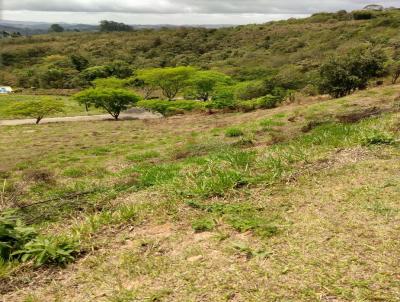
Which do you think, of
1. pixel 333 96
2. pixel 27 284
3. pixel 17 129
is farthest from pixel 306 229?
pixel 17 129

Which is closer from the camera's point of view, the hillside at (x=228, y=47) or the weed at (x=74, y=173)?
the weed at (x=74, y=173)

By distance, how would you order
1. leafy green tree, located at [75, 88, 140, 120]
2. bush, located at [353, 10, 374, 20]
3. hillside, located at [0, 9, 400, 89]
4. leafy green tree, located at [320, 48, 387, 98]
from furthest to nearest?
bush, located at [353, 10, 374, 20], hillside, located at [0, 9, 400, 89], leafy green tree, located at [75, 88, 140, 120], leafy green tree, located at [320, 48, 387, 98]

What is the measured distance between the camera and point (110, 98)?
1500 inches

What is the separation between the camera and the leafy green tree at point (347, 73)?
26.3 m

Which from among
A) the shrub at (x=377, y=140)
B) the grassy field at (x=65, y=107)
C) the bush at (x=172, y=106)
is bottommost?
the grassy field at (x=65, y=107)

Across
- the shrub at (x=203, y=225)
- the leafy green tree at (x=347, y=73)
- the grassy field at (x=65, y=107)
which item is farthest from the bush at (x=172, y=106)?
the shrub at (x=203, y=225)

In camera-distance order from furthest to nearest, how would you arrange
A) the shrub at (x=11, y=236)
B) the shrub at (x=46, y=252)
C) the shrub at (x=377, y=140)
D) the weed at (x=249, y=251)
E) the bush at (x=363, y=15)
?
the bush at (x=363, y=15) → the shrub at (x=377, y=140) → the shrub at (x=11, y=236) → the shrub at (x=46, y=252) → the weed at (x=249, y=251)

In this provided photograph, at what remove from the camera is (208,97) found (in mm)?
48062

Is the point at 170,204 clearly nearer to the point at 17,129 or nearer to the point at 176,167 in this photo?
the point at 176,167

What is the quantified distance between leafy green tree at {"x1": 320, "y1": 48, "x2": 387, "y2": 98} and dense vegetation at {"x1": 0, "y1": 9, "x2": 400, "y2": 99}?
11728 mm

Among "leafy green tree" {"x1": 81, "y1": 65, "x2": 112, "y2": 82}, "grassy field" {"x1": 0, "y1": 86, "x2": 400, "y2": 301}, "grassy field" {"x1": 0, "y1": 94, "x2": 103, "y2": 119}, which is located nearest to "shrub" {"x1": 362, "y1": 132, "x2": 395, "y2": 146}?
"grassy field" {"x1": 0, "y1": 86, "x2": 400, "y2": 301}

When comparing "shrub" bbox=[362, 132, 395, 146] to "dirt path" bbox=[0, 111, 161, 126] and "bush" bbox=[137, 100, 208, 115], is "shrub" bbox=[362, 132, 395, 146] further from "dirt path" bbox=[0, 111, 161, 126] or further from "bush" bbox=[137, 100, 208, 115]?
"dirt path" bbox=[0, 111, 161, 126]

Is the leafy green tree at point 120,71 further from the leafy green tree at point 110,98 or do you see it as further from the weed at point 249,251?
the weed at point 249,251

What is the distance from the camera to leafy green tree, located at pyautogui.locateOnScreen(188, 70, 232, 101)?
42750 mm
